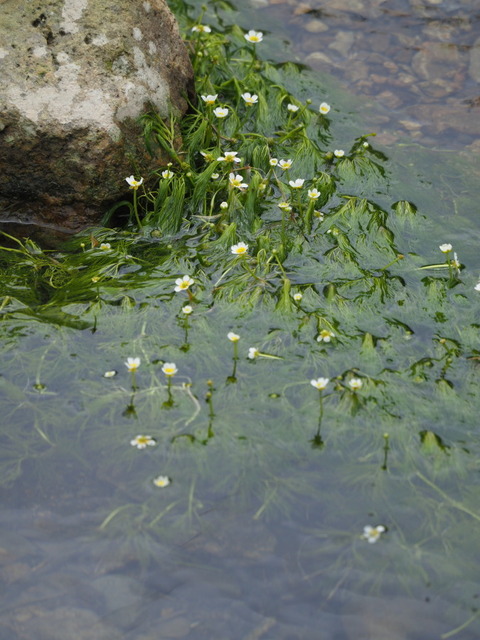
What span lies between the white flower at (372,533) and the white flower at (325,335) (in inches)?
52.2

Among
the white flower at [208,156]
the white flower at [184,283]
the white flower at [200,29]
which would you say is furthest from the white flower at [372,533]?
the white flower at [200,29]

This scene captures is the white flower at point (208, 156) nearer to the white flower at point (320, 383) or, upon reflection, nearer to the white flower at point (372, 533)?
the white flower at point (320, 383)

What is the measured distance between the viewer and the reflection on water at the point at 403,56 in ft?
23.7

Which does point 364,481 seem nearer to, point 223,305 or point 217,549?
point 217,549

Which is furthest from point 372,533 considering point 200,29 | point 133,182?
point 200,29

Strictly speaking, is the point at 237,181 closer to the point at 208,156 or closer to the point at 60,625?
the point at 208,156

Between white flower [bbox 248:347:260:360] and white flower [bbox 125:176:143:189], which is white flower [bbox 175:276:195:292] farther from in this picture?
white flower [bbox 125:176:143:189]

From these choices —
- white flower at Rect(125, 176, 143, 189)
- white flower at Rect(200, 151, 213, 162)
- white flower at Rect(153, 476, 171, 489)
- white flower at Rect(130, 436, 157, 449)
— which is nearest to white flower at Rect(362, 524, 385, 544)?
white flower at Rect(153, 476, 171, 489)

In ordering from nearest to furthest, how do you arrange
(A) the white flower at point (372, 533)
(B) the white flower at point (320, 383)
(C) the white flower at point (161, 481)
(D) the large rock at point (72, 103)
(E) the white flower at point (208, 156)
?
(A) the white flower at point (372, 533) → (C) the white flower at point (161, 481) → (B) the white flower at point (320, 383) → (D) the large rock at point (72, 103) → (E) the white flower at point (208, 156)

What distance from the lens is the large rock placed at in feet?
17.8

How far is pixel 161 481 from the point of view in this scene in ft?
12.8

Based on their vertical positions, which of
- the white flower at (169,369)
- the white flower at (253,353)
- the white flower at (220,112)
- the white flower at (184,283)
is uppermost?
the white flower at (220,112)

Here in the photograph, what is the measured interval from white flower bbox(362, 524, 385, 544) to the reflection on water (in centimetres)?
430

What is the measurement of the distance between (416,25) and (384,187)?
3.02 m
